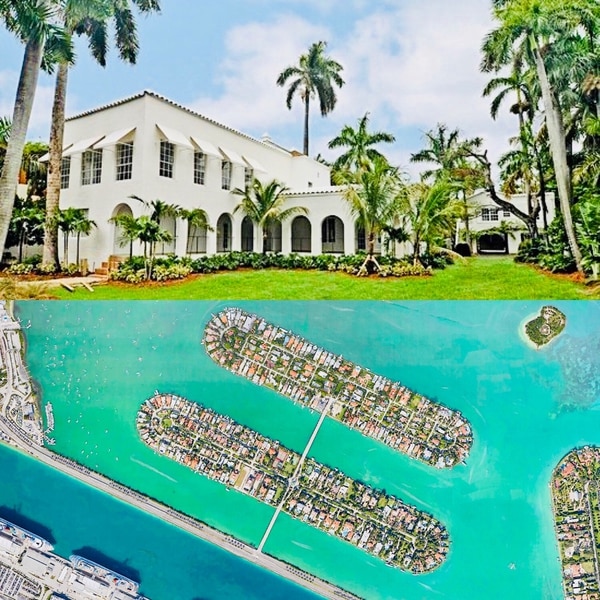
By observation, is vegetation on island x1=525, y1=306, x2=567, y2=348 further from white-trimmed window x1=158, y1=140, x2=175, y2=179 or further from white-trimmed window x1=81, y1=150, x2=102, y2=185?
white-trimmed window x1=81, y1=150, x2=102, y2=185

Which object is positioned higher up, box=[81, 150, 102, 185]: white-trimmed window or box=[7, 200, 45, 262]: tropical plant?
box=[81, 150, 102, 185]: white-trimmed window

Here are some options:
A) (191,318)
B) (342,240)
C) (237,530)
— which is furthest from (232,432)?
(342,240)

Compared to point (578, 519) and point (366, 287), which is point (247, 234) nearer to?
point (366, 287)

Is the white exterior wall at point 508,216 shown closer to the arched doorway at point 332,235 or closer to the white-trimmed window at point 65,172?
the arched doorway at point 332,235

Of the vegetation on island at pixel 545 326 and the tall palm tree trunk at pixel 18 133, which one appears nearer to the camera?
the vegetation on island at pixel 545 326

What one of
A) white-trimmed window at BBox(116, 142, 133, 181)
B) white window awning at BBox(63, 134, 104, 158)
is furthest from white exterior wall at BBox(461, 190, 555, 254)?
white window awning at BBox(63, 134, 104, 158)

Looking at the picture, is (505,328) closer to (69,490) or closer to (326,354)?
(326,354)

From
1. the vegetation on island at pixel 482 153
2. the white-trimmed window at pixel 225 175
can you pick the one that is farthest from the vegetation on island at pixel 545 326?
the white-trimmed window at pixel 225 175
